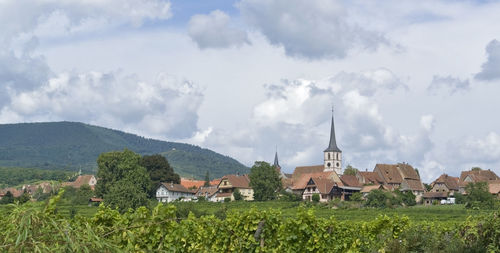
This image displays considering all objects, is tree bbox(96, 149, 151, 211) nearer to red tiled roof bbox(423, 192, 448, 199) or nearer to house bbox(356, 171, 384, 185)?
house bbox(356, 171, 384, 185)

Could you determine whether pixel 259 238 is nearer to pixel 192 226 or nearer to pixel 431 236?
pixel 192 226

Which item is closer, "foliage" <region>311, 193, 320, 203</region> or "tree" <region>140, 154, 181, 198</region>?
"foliage" <region>311, 193, 320, 203</region>

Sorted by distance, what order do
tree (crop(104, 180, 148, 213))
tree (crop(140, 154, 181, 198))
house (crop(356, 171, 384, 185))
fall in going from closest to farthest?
1. tree (crop(104, 180, 148, 213))
2. tree (crop(140, 154, 181, 198))
3. house (crop(356, 171, 384, 185))

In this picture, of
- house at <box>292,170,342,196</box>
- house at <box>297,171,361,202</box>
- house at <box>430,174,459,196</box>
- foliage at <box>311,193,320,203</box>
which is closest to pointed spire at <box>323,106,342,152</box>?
house at <box>430,174,459,196</box>

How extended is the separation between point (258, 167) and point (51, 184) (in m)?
106

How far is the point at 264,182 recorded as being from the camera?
357ft

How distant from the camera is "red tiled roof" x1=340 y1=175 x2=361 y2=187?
13150 centimetres

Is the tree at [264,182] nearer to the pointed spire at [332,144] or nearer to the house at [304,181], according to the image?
Result: the house at [304,181]

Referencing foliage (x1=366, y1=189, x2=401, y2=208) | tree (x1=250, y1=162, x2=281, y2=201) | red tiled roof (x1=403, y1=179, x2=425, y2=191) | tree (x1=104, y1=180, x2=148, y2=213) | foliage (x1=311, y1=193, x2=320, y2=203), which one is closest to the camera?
tree (x1=104, y1=180, x2=148, y2=213)

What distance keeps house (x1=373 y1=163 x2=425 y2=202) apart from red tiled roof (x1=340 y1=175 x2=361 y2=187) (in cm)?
691

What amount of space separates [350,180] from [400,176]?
13.6m

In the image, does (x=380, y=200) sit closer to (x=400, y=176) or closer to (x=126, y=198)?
(x=126, y=198)

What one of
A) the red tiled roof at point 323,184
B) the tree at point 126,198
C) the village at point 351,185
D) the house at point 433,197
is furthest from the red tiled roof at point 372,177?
the tree at point 126,198

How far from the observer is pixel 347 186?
12912 centimetres
